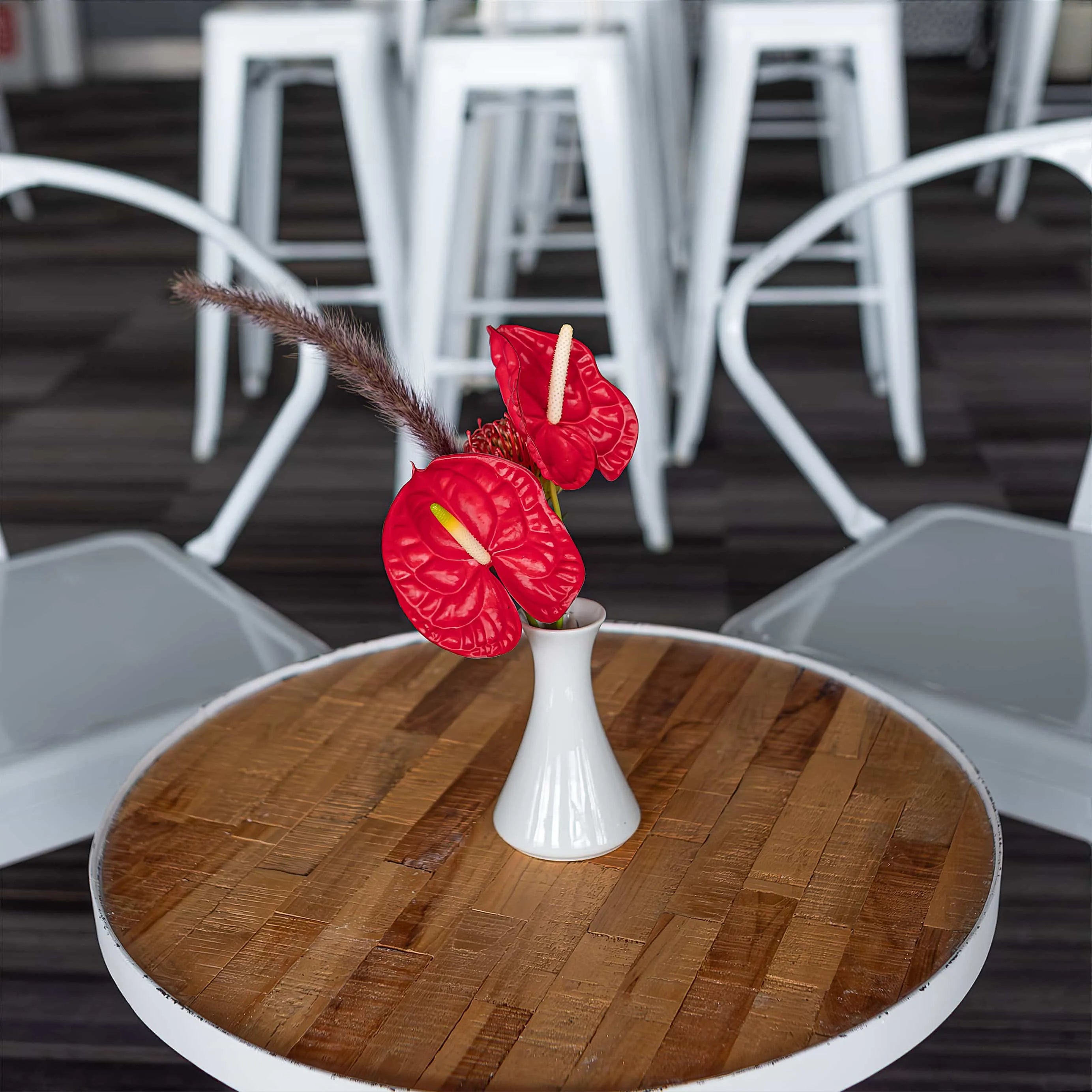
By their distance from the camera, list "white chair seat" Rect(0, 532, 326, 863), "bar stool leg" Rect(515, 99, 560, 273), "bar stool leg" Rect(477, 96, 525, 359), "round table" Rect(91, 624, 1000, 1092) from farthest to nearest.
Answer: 1. "bar stool leg" Rect(515, 99, 560, 273)
2. "bar stool leg" Rect(477, 96, 525, 359)
3. "white chair seat" Rect(0, 532, 326, 863)
4. "round table" Rect(91, 624, 1000, 1092)

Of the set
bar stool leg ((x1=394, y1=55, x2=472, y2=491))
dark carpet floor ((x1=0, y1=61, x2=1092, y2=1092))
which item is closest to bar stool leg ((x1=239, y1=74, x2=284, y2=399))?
dark carpet floor ((x1=0, y1=61, x2=1092, y2=1092))

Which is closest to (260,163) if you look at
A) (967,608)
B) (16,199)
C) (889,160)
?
(889,160)

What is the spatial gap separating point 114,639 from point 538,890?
2.30 ft

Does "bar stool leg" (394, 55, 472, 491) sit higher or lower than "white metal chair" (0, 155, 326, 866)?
higher

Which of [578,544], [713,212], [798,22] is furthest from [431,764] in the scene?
[798,22]

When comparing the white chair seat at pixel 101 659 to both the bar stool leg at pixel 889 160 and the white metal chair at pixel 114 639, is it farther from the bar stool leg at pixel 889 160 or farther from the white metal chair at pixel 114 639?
the bar stool leg at pixel 889 160

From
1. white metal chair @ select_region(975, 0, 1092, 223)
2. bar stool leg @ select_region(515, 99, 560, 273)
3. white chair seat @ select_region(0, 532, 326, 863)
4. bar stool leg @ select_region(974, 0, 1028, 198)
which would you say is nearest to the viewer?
white chair seat @ select_region(0, 532, 326, 863)

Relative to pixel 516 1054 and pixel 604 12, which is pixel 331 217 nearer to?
pixel 604 12

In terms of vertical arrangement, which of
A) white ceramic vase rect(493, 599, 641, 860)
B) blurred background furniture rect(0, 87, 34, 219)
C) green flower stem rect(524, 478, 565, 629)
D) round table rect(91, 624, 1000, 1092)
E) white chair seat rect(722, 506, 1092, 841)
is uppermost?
green flower stem rect(524, 478, 565, 629)

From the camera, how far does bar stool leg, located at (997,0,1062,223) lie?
3818mm

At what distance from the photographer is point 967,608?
1.40 metres

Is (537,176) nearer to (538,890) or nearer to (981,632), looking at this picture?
(981,632)

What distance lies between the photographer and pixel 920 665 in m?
1.31

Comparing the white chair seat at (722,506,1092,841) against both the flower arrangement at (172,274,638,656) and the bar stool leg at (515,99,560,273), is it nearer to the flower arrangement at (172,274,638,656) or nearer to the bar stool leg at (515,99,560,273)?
the flower arrangement at (172,274,638,656)
